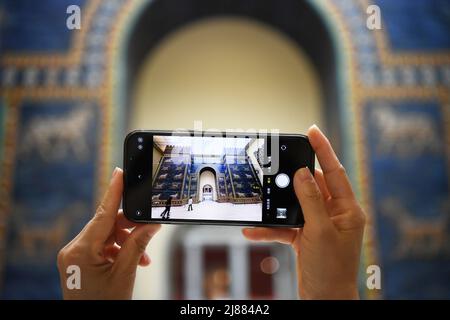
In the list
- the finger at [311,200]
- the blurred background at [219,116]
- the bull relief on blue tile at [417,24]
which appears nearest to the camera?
the finger at [311,200]

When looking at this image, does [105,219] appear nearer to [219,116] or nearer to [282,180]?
[282,180]

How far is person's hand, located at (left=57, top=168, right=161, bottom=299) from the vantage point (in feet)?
1.51

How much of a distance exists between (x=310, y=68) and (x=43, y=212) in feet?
3.60

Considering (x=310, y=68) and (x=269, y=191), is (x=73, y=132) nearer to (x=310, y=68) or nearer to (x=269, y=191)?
(x=310, y=68)

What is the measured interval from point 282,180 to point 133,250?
0.61 feet

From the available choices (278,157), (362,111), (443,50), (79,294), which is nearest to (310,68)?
(362,111)

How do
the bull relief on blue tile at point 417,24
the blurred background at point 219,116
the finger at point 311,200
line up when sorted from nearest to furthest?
1. the finger at point 311,200
2. the bull relief on blue tile at point 417,24
3. the blurred background at point 219,116

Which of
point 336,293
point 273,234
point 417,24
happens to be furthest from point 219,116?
point 336,293

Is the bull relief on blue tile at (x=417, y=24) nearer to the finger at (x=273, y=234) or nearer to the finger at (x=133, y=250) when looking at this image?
the finger at (x=273, y=234)

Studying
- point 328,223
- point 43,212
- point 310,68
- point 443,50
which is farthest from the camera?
point 310,68

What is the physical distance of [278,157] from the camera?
50 cm

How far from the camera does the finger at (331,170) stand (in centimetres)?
46

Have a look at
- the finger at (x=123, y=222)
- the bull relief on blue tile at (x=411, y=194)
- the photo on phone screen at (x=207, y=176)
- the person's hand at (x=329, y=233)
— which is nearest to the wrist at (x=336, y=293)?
the person's hand at (x=329, y=233)

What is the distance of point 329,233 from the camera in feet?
1.45
